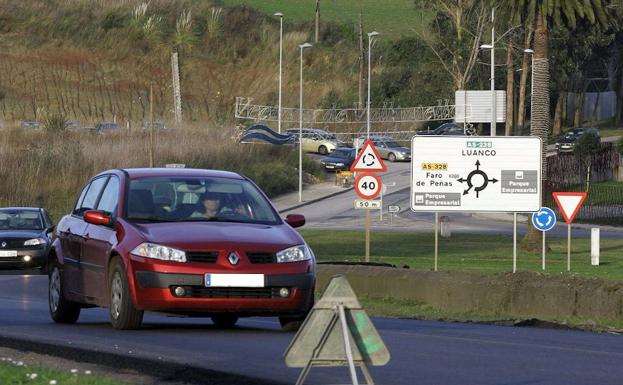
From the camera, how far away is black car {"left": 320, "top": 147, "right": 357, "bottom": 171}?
83.8 meters

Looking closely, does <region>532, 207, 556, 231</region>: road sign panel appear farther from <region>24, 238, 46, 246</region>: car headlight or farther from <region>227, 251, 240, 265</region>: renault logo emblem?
<region>227, 251, 240, 265</region>: renault logo emblem

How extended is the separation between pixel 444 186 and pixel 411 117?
7333 cm

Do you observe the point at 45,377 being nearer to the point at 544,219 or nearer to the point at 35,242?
the point at 35,242

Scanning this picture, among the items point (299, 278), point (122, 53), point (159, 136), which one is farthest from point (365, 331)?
point (122, 53)

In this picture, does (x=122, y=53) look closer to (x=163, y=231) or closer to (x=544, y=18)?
(x=544, y=18)

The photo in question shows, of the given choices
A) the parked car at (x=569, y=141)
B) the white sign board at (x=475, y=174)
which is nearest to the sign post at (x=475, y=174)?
the white sign board at (x=475, y=174)

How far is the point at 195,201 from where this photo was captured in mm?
14383

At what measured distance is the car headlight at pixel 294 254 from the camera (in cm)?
1350

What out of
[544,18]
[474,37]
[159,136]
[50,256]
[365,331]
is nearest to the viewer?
[365,331]

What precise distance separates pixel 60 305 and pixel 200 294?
282 cm

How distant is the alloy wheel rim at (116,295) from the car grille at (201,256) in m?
0.84

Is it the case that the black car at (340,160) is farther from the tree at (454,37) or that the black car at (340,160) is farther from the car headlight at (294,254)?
the car headlight at (294,254)

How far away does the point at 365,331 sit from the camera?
806cm

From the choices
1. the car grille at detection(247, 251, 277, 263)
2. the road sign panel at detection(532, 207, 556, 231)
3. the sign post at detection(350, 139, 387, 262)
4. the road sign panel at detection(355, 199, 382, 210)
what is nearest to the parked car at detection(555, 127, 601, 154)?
the road sign panel at detection(532, 207, 556, 231)
